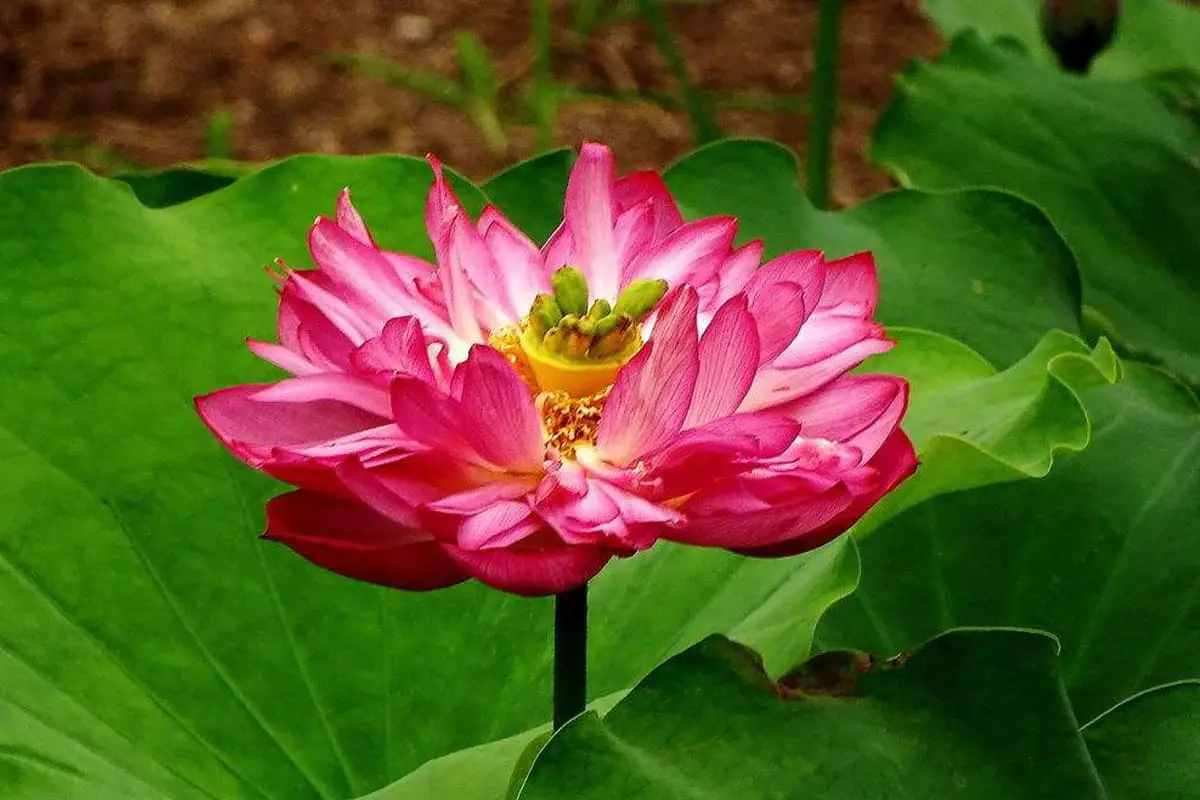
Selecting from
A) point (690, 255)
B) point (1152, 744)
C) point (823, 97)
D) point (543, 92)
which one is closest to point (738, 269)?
point (690, 255)

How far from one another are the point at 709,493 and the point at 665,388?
0.04m

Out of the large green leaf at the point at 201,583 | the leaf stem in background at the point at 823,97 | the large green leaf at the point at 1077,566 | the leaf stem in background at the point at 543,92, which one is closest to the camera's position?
the large green leaf at the point at 201,583

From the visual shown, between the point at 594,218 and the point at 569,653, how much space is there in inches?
6.6

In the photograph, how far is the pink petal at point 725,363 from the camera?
0.47 m

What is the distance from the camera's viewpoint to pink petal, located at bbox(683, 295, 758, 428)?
47 cm

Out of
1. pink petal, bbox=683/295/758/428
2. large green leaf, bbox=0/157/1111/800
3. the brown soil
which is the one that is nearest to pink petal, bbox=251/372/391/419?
pink petal, bbox=683/295/758/428

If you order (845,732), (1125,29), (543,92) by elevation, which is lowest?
(543,92)

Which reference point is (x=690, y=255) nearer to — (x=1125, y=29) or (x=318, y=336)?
(x=318, y=336)

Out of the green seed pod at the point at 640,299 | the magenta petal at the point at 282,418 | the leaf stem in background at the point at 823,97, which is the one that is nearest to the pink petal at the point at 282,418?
the magenta petal at the point at 282,418

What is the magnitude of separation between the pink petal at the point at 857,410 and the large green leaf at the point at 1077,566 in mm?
362

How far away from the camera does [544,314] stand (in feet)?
1.73

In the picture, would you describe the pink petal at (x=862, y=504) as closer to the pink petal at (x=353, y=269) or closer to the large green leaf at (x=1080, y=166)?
the pink petal at (x=353, y=269)

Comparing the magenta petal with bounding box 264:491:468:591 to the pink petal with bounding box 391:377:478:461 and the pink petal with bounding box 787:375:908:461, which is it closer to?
the pink petal with bounding box 391:377:478:461

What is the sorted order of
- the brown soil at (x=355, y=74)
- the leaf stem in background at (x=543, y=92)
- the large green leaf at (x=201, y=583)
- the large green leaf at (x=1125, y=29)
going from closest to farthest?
the large green leaf at (x=201, y=583) < the large green leaf at (x=1125, y=29) < the leaf stem in background at (x=543, y=92) < the brown soil at (x=355, y=74)
